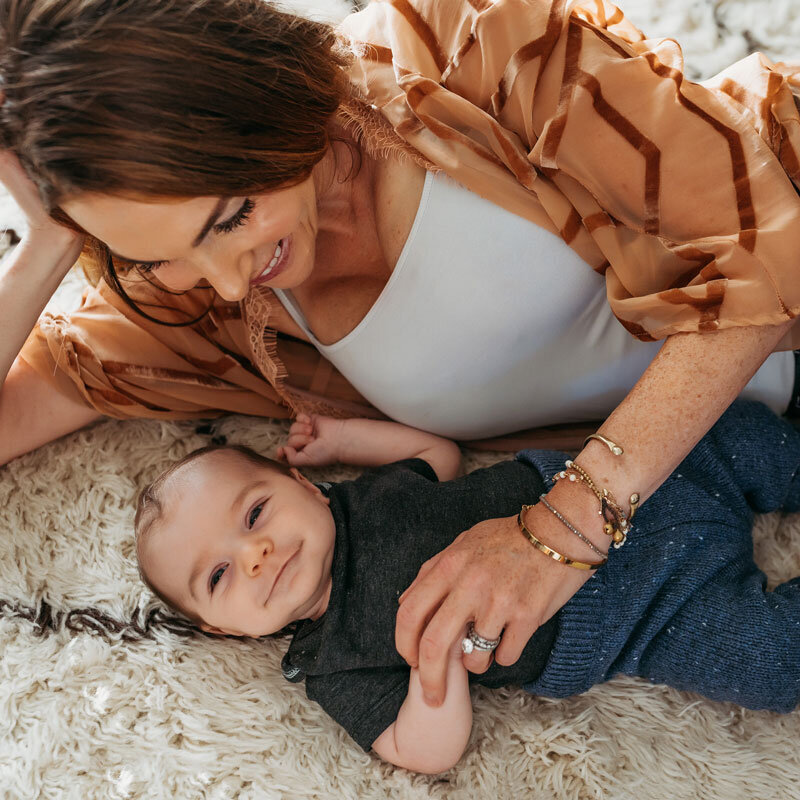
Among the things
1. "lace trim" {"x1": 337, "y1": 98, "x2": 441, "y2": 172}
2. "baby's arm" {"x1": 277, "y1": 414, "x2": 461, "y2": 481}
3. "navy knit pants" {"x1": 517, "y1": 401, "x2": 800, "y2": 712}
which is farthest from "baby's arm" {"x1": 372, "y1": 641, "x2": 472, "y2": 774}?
"lace trim" {"x1": 337, "y1": 98, "x2": 441, "y2": 172}

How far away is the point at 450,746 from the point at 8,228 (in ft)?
3.94

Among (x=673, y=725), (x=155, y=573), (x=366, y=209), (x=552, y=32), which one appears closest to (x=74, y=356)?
(x=155, y=573)

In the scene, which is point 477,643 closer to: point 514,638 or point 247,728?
point 514,638

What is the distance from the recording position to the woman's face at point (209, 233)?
83 centimetres

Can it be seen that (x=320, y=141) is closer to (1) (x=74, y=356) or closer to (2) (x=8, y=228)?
(1) (x=74, y=356)

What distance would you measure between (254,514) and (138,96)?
56 cm

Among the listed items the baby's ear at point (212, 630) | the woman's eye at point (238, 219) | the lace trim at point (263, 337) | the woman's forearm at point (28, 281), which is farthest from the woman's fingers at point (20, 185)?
the baby's ear at point (212, 630)

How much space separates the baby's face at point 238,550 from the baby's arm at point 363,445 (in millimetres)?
198

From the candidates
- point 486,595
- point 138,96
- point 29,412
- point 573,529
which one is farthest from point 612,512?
point 29,412

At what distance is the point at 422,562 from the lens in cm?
110

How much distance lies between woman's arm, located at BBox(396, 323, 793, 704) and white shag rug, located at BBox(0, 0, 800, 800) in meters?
0.16

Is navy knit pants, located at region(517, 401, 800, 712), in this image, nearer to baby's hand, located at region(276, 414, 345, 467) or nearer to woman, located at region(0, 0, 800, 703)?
woman, located at region(0, 0, 800, 703)

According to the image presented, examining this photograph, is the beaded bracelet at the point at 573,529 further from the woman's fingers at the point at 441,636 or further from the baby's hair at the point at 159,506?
the baby's hair at the point at 159,506

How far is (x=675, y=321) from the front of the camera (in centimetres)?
99
